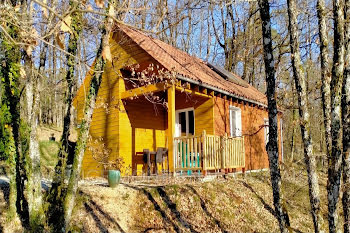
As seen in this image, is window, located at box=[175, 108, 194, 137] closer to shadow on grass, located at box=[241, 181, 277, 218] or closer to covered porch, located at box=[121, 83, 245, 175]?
covered porch, located at box=[121, 83, 245, 175]

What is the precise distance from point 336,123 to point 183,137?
5.58 meters

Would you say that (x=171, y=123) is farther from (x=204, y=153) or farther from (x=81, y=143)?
(x=81, y=143)

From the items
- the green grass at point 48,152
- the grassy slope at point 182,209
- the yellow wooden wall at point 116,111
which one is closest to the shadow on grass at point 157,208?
the grassy slope at point 182,209

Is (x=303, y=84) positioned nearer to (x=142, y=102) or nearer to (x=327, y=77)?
(x=327, y=77)

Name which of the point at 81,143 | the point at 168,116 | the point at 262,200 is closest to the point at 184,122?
the point at 168,116

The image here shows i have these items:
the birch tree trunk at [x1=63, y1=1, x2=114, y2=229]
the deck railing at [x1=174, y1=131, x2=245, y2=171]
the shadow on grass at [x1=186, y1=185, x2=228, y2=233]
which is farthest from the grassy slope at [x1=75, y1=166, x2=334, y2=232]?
the birch tree trunk at [x1=63, y1=1, x2=114, y2=229]

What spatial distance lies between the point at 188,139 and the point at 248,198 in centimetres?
281

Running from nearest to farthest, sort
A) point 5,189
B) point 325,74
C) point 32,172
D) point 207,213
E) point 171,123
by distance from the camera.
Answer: point 325,74 → point 32,172 → point 5,189 → point 207,213 → point 171,123

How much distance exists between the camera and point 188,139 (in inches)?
399

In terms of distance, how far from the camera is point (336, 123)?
515cm

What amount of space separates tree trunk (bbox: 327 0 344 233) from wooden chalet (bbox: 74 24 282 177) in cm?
506

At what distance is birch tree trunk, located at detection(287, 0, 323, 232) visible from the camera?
16.6ft

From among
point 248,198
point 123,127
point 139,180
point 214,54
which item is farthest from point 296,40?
point 214,54

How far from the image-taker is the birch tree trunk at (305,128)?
5055 mm
